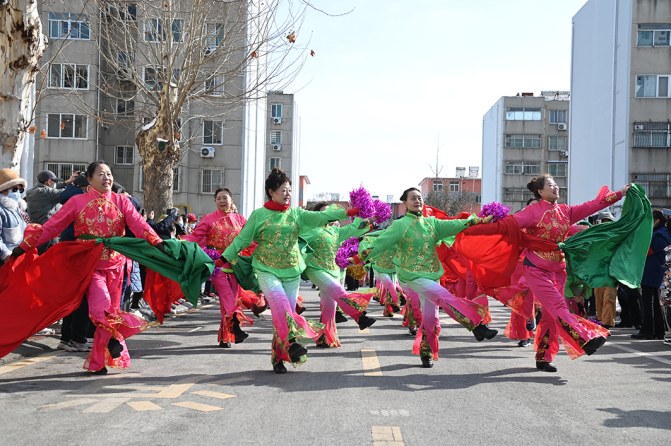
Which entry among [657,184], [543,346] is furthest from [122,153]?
[543,346]

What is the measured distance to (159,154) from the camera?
20750 millimetres

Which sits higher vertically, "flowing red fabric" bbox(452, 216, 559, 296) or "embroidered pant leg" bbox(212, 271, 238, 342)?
"flowing red fabric" bbox(452, 216, 559, 296)

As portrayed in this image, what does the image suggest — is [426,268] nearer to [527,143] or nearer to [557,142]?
[527,143]

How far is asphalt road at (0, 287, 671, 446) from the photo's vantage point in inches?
208

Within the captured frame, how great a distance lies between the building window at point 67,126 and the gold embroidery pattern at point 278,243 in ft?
103

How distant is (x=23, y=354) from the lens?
913 centimetres

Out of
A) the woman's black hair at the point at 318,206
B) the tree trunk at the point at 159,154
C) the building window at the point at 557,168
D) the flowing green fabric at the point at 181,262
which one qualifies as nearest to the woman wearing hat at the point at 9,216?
the flowing green fabric at the point at 181,262

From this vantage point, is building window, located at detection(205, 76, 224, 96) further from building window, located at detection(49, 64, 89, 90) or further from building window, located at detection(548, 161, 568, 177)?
building window, located at detection(548, 161, 568, 177)

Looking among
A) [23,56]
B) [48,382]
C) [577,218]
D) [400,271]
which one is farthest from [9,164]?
[577,218]

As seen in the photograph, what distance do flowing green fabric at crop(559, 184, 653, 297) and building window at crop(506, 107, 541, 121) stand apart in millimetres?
67355

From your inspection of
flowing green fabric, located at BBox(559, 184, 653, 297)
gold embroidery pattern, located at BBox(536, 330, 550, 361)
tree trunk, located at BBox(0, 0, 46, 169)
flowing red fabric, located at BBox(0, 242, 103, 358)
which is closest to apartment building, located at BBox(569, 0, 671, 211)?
flowing green fabric, located at BBox(559, 184, 653, 297)

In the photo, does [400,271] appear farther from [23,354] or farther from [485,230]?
[23,354]

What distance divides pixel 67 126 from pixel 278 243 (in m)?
32.1

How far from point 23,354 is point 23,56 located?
4393mm
